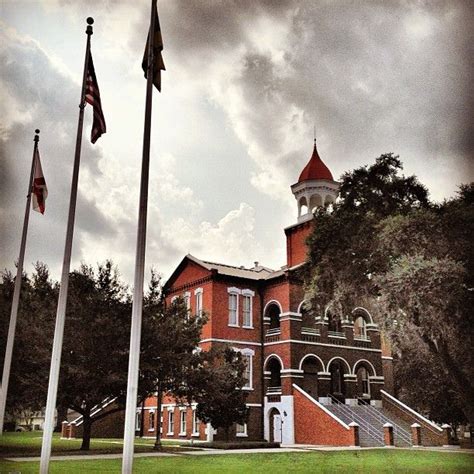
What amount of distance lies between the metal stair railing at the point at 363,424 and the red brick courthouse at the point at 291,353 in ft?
0.23

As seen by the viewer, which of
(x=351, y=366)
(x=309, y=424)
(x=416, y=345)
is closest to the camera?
(x=416, y=345)

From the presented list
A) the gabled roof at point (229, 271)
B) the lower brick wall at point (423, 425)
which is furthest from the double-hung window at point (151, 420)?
the lower brick wall at point (423, 425)

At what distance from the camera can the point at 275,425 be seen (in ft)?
84.3

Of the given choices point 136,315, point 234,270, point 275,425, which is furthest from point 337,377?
point 136,315

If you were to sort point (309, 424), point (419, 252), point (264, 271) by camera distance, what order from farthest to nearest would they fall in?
1. point (264, 271)
2. point (309, 424)
3. point (419, 252)

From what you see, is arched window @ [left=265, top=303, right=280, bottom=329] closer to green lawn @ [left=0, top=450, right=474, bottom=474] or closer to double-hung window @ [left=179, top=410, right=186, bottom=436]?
double-hung window @ [left=179, top=410, right=186, bottom=436]

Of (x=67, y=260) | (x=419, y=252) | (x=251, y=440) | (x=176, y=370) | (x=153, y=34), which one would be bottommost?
(x=251, y=440)

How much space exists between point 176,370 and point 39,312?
16.1ft

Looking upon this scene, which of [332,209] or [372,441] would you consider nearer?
[332,209]

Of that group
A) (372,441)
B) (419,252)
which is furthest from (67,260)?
(372,441)

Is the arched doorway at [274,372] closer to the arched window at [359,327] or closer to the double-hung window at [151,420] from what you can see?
the arched window at [359,327]

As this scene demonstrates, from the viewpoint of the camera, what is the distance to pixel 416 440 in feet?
72.6

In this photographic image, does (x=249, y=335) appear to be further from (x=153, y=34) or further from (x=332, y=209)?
(x=153, y=34)

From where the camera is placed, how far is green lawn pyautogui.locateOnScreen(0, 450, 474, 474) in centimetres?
1333
